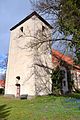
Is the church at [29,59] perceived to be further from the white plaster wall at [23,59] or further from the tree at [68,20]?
the tree at [68,20]

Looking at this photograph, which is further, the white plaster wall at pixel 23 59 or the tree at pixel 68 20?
the white plaster wall at pixel 23 59

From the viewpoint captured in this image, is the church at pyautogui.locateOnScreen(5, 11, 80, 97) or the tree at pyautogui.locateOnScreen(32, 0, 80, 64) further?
the church at pyautogui.locateOnScreen(5, 11, 80, 97)

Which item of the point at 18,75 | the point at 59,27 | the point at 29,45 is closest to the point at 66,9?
the point at 59,27

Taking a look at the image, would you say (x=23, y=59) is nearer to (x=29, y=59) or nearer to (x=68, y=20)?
(x=29, y=59)

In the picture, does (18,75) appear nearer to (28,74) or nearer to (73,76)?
(28,74)

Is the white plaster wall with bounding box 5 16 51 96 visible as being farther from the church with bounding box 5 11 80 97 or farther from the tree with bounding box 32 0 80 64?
the tree with bounding box 32 0 80 64

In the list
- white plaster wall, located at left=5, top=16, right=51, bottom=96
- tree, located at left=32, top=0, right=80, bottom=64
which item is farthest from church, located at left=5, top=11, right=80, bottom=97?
tree, located at left=32, top=0, right=80, bottom=64

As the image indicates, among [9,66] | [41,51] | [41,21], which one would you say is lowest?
[9,66]

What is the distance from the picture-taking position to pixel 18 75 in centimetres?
3034

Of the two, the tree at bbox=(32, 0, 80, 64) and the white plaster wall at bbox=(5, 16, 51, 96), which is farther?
the white plaster wall at bbox=(5, 16, 51, 96)

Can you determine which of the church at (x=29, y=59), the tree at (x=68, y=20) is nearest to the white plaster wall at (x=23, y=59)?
the church at (x=29, y=59)

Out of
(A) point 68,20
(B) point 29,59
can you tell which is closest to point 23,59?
(B) point 29,59

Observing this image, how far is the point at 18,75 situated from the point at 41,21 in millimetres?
9097

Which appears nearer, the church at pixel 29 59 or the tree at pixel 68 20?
the tree at pixel 68 20
